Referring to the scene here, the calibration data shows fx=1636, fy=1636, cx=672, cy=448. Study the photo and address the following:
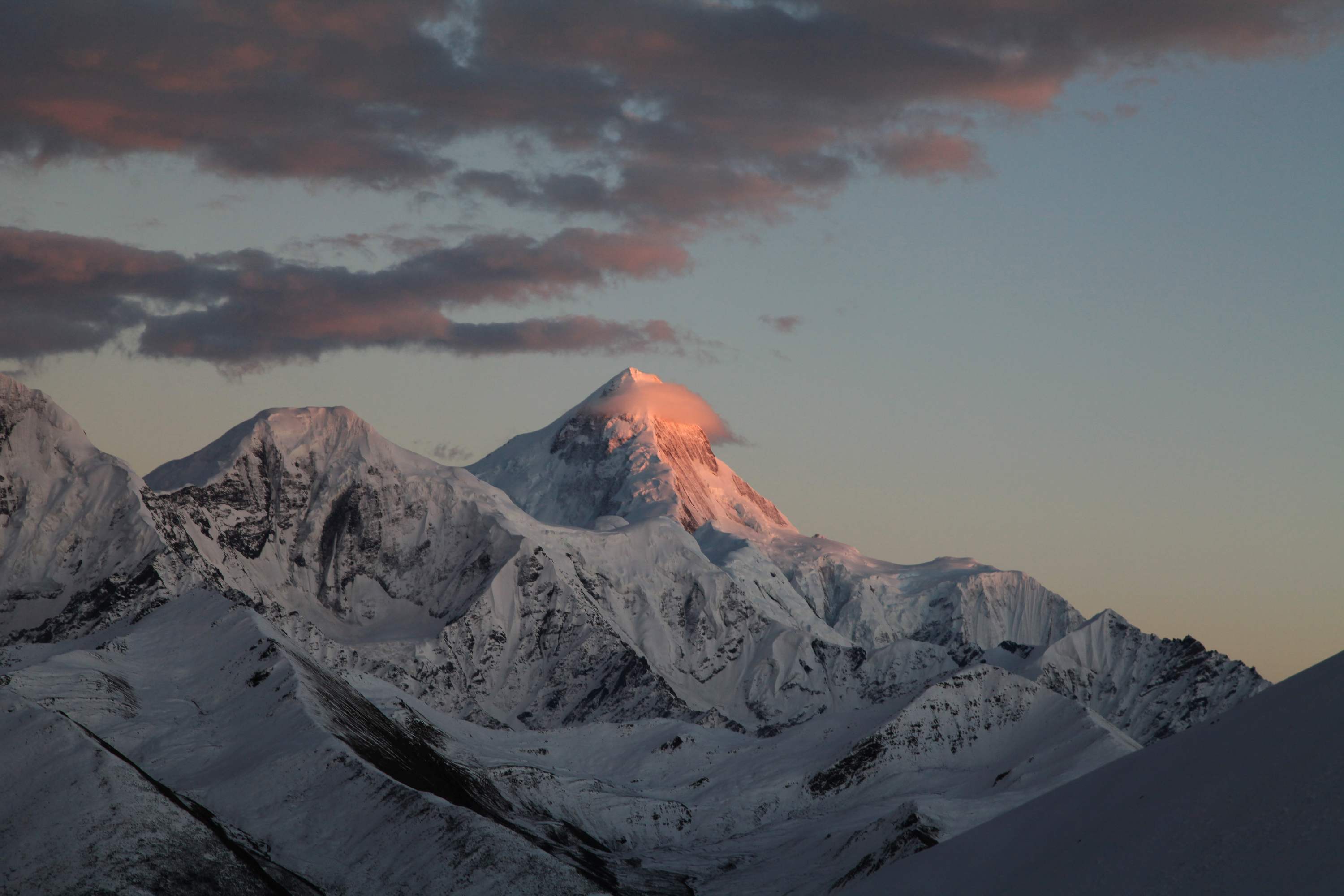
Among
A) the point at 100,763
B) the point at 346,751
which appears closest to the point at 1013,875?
the point at 100,763

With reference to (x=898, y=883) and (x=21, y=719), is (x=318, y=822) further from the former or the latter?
(x=898, y=883)

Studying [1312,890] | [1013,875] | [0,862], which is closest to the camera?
[1312,890]

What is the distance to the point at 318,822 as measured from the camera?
18550 centimetres

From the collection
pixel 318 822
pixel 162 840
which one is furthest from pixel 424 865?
pixel 162 840

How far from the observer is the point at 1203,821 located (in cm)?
7075

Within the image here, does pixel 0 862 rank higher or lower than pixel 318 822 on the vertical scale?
higher

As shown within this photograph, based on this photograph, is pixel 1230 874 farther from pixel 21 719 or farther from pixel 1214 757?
pixel 21 719

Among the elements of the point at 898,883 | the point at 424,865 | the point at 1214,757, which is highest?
the point at 1214,757

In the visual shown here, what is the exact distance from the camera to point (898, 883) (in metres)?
87.8

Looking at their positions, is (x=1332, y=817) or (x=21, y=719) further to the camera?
(x=21, y=719)

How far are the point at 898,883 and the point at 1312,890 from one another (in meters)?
30.4

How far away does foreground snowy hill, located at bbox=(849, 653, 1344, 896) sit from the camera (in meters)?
64.9

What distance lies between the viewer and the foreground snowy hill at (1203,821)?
6488cm

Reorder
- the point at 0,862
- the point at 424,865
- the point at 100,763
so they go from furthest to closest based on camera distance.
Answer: the point at 424,865 → the point at 100,763 → the point at 0,862
